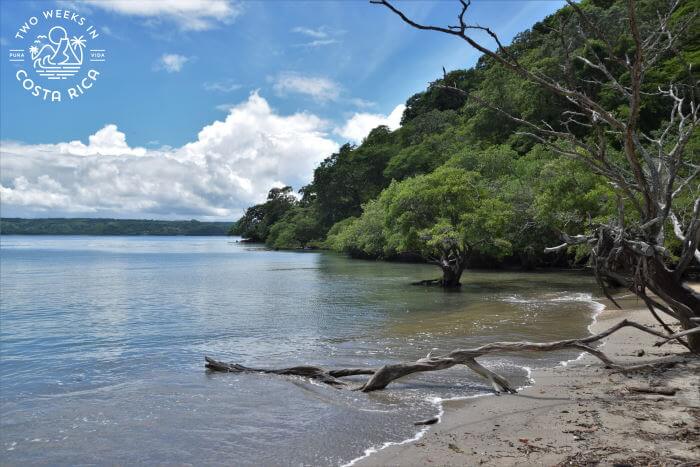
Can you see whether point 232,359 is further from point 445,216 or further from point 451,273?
point 445,216

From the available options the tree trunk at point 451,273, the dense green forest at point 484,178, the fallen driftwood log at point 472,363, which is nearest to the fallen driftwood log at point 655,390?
the fallen driftwood log at point 472,363

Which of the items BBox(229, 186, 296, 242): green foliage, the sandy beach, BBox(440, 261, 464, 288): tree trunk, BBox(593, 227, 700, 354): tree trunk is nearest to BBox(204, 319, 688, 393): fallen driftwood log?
the sandy beach

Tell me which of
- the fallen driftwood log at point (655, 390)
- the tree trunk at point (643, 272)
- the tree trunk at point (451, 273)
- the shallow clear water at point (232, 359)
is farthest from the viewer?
the tree trunk at point (451, 273)

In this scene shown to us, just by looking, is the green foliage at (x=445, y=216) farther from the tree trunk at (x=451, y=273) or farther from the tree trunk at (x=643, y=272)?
the tree trunk at (x=643, y=272)

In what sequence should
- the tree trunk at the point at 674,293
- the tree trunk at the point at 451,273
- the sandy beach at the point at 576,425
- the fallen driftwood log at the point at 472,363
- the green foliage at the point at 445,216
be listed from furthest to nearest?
the tree trunk at the point at 451,273 → the green foliage at the point at 445,216 → the fallen driftwood log at the point at 472,363 → the tree trunk at the point at 674,293 → the sandy beach at the point at 576,425

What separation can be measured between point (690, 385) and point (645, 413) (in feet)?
5.58

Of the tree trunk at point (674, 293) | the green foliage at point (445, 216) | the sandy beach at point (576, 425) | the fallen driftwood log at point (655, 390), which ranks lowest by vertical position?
the sandy beach at point (576, 425)

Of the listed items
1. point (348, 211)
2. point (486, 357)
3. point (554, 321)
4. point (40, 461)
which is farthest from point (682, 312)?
point (348, 211)

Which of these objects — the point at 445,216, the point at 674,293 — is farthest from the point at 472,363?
the point at 445,216

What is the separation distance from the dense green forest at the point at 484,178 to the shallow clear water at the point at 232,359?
4.15 m

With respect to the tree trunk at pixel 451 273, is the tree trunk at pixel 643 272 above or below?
above

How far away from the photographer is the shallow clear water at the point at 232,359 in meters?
7.88

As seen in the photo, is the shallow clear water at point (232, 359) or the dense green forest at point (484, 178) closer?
the shallow clear water at point (232, 359)

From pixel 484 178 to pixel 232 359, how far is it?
38561 mm
